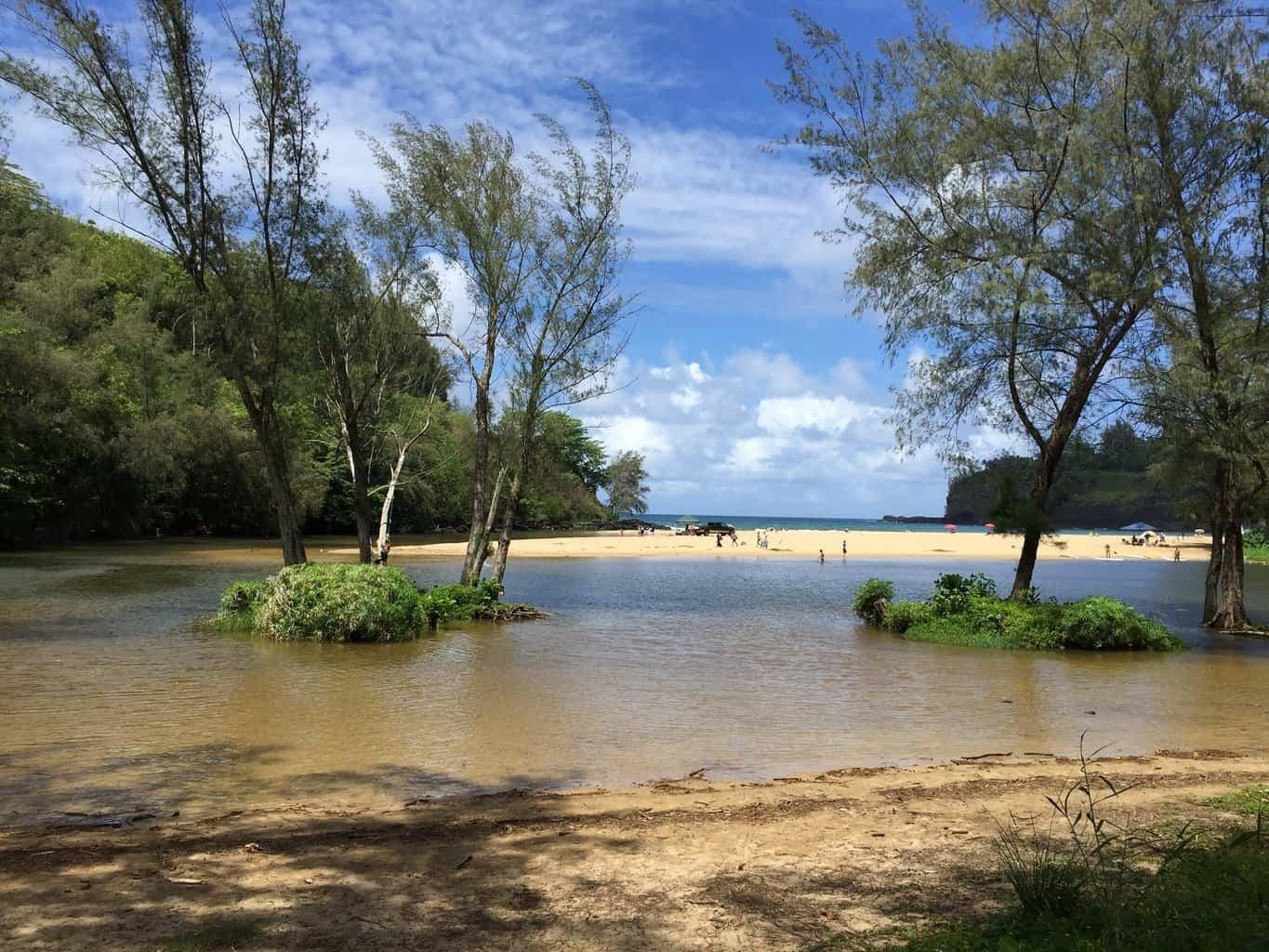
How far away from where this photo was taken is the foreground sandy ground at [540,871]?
449 cm

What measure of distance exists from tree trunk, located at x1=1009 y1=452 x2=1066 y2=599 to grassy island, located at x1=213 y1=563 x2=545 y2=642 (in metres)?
12.9

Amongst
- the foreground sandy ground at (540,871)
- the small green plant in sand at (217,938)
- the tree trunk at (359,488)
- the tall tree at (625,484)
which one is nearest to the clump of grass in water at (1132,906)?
the foreground sandy ground at (540,871)

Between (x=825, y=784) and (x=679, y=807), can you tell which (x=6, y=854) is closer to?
(x=679, y=807)

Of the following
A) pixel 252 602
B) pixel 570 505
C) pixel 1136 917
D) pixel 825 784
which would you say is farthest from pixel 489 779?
pixel 570 505

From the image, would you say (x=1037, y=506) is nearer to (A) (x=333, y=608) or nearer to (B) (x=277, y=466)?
(A) (x=333, y=608)

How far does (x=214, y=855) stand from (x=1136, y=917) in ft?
16.5

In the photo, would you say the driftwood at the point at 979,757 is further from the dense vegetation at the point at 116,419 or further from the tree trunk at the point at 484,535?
the dense vegetation at the point at 116,419

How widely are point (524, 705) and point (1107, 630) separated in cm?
1244

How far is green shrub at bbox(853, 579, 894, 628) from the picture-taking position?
21734 mm

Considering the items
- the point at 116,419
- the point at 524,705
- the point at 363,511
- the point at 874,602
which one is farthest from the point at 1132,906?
the point at 116,419

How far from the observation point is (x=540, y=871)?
5508 mm

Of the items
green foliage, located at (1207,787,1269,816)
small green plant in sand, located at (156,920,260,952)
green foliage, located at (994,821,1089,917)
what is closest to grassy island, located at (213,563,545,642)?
small green plant in sand, located at (156,920,260,952)

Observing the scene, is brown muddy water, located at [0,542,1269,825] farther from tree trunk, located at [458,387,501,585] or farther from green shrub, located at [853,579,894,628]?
tree trunk, located at [458,387,501,585]

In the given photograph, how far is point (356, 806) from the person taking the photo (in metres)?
7.45
